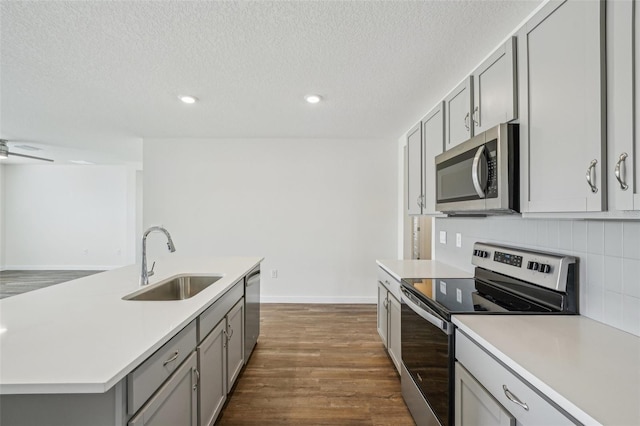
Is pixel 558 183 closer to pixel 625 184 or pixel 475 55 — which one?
pixel 625 184

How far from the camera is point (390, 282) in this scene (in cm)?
245

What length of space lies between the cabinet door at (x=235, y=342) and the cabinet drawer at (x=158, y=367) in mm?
613

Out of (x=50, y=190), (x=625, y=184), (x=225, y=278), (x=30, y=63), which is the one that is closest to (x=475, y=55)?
(x=625, y=184)

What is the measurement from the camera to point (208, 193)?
438 centimetres

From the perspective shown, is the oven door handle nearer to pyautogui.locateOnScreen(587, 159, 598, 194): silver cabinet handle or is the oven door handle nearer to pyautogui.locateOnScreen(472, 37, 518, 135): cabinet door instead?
pyautogui.locateOnScreen(587, 159, 598, 194): silver cabinet handle

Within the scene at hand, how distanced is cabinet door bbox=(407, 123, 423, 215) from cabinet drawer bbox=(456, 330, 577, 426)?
158 centimetres

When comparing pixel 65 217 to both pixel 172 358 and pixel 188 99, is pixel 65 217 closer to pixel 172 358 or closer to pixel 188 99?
pixel 188 99

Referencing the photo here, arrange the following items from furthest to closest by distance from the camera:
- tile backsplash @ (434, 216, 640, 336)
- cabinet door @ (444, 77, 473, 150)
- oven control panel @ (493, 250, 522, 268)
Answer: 1. cabinet door @ (444, 77, 473, 150)
2. oven control panel @ (493, 250, 522, 268)
3. tile backsplash @ (434, 216, 640, 336)

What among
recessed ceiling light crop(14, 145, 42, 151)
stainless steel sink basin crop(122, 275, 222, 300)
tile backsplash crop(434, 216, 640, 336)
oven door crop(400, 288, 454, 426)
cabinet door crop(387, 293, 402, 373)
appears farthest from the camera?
recessed ceiling light crop(14, 145, 42, 151)

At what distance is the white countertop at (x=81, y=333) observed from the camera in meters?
0.80

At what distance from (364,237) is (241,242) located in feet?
6.12

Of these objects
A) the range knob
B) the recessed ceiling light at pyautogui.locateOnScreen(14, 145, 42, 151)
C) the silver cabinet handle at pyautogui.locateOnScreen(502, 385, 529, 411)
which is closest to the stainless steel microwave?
the range knob

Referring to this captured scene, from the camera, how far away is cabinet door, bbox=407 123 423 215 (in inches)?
105

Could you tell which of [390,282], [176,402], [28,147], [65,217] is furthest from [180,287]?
[65,217]
